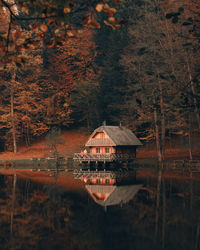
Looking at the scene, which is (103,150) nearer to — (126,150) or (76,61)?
(126,150)

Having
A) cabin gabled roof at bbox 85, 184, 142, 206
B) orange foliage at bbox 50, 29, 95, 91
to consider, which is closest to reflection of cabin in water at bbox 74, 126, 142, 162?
orange foliage at bbox 50, 29, 95, 91

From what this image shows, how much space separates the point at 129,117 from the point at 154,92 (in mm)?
11075

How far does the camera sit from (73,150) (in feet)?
187

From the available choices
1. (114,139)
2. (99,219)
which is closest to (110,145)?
(114,139)

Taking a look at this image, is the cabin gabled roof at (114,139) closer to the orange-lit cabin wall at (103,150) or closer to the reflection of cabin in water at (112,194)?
the orange-lit cabin wall at (103,150)

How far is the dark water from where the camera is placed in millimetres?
10070

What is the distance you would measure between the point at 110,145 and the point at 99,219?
35.6 meters

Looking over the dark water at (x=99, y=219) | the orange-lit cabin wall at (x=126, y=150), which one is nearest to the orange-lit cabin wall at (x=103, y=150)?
the orange-lit cabin wall at (x=126, y=150)

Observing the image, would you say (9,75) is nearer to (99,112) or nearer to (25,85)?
(25,85)

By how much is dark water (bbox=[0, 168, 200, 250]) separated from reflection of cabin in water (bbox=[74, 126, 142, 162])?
26.3m

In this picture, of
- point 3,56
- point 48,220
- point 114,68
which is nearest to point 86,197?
point 48,220

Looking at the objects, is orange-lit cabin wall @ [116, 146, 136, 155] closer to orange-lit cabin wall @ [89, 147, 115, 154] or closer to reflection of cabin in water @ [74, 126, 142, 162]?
reflection of cabin in water @ [74, 126, 142, 162]

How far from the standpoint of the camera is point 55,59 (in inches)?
2662

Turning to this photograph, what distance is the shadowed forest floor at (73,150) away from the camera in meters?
52.8
